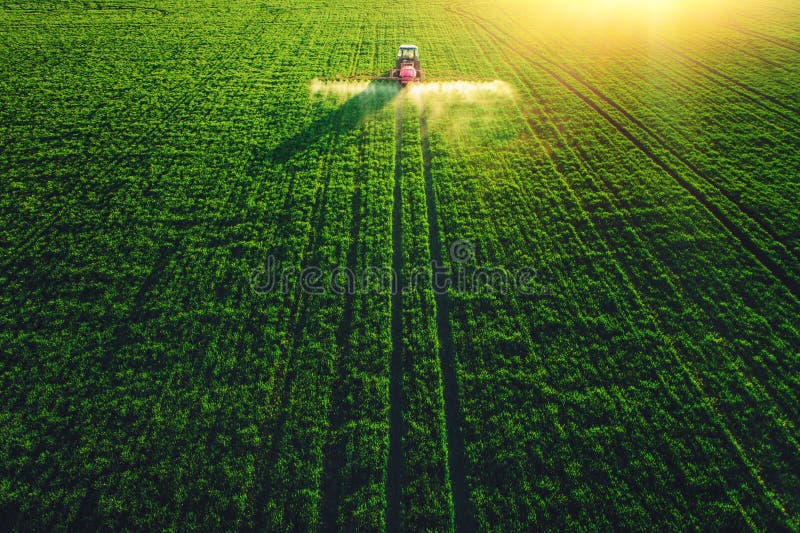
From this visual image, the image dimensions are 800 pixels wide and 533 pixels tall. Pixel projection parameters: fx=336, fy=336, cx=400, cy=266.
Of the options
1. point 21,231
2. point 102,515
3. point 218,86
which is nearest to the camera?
point 102,515

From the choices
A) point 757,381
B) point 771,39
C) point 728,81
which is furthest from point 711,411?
point 771,39

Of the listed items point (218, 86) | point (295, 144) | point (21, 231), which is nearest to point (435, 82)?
point (295, 144)

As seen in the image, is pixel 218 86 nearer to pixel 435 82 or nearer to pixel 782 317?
pixel 435 82

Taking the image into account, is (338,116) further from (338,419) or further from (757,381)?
(757,381)

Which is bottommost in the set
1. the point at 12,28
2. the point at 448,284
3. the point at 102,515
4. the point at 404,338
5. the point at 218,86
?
the point at 102,515

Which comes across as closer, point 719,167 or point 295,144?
point 719,167

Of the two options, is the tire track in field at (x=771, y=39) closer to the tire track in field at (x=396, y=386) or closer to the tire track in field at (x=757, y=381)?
the tire track in field at (x=757, y=381)

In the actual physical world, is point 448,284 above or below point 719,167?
below
